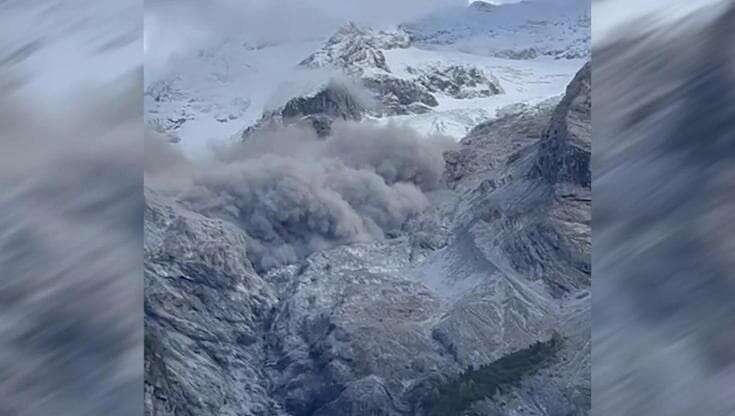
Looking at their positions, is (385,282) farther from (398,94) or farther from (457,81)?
(457,81)

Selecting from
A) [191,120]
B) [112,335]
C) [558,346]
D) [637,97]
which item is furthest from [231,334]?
[637,97]

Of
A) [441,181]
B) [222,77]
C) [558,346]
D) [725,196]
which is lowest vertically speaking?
[558,346]

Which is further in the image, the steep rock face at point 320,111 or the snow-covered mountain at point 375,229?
the steep rock face at point 320,111

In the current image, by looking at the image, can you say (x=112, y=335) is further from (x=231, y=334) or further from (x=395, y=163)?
(x=395, y=163)

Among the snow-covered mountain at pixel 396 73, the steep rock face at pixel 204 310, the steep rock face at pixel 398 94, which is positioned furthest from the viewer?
the steep rock face at pixel 398 94

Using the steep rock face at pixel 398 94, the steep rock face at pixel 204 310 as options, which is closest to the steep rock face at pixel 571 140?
the steep rock face at pixel 398 94

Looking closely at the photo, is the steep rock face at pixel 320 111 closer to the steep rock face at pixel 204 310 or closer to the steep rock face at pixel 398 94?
the steep rock face at pixel 398 94
